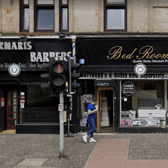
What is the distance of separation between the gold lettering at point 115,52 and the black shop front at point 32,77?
1891mm

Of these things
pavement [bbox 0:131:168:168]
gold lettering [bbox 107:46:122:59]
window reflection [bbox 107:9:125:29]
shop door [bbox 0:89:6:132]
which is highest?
window reflection [bbox 107:9:125:29]

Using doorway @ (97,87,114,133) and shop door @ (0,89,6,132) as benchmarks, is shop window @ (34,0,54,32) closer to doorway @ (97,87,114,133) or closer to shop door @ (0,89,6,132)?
shop door @ (0,89,6,132)

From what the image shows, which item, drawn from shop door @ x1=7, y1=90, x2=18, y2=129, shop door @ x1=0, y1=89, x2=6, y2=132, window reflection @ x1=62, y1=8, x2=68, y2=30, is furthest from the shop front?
shop door @ x1=0, y1=89, x2=6, y2=132

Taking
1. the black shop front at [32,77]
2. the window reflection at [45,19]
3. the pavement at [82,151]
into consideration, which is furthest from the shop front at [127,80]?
the window reflection at [45,19]

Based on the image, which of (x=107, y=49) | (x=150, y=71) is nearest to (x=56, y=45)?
(x=107, y=49)

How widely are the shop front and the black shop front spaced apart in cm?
125

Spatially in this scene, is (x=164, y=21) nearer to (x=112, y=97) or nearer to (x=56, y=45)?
(x=112, y=97)

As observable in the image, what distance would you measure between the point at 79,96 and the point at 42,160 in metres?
5.33

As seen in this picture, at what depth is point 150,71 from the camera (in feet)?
42.7

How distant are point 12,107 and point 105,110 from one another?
471cm

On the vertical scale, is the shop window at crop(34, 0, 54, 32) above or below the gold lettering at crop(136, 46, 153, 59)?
above

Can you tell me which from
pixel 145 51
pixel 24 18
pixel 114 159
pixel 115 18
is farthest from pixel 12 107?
pixel 114 159

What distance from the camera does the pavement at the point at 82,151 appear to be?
8281 mm

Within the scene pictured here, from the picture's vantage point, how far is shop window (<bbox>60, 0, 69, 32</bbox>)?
13695mm
